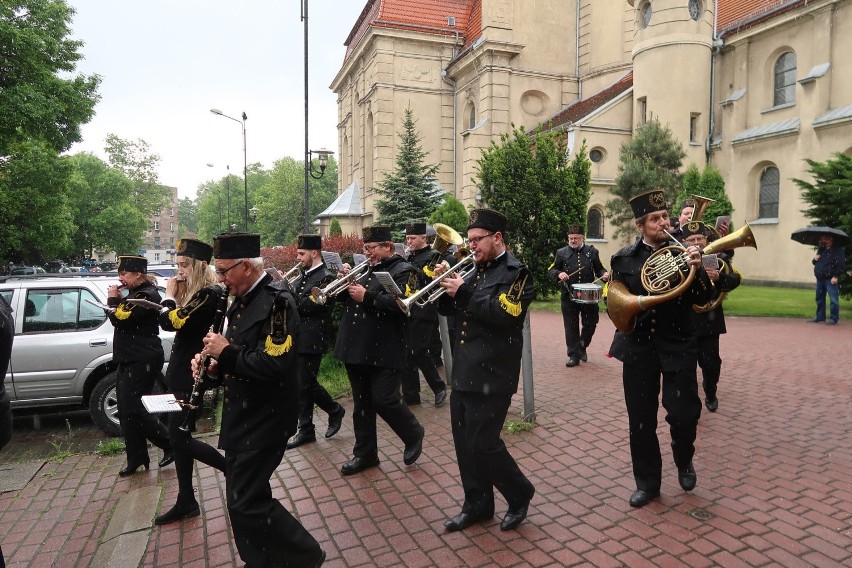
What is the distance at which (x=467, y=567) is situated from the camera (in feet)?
12.0

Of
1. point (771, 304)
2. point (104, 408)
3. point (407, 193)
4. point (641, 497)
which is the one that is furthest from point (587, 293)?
point (407, 193)

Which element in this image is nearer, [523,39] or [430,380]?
[430,380]

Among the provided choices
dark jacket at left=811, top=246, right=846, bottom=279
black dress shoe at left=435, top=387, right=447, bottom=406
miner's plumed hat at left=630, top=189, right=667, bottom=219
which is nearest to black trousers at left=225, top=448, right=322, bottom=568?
miner's plumed hat at left=630, top=189, right=667, bottom=219

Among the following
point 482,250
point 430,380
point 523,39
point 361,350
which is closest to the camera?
point 482,250

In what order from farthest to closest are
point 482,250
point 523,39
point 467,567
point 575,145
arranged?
point 523,39 < point 575,145 < point 482,250 < point 467,567

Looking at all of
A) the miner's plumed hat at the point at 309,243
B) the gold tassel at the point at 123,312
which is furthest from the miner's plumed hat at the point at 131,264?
the miner's plumed hat at the point at 309,243

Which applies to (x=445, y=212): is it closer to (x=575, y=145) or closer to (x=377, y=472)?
(x=575, y=145)

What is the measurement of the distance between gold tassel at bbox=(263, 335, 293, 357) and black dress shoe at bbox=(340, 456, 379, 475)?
94.6 inches

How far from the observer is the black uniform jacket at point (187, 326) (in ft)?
14.0

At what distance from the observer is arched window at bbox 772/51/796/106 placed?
2517 cm

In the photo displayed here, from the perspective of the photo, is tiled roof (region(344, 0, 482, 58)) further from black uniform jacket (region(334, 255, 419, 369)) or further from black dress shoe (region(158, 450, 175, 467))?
black dress shoe (region(158, 450, 175, 467))

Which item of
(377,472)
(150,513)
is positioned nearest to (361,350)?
(377,472)

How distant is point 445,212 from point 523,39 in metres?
17.1

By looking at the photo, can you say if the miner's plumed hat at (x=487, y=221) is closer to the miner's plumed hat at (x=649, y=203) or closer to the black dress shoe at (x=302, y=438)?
the miner's plumed hat at (x=649, y=203)
